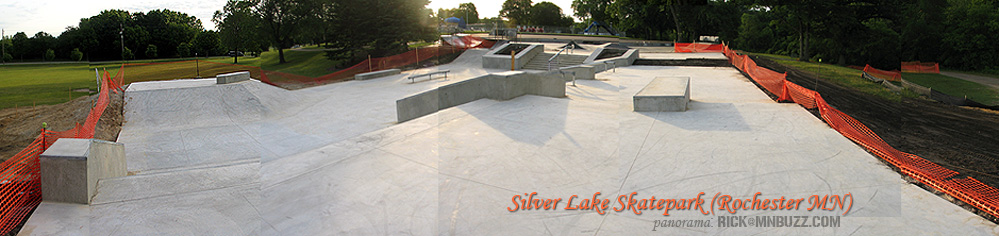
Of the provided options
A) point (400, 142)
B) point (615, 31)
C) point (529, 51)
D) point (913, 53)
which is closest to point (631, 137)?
point (400, 142)

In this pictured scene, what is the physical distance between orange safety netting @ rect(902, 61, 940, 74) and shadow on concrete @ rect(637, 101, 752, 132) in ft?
128

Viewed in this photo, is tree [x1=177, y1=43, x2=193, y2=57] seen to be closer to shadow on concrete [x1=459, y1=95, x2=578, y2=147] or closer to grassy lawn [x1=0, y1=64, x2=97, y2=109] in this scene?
grassy lawn [x1=0, y1=64, x2=97, y2=109]

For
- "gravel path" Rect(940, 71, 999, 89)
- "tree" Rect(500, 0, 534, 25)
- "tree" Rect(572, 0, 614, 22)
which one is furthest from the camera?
"tree" Rect(500, 0, 534, 25)

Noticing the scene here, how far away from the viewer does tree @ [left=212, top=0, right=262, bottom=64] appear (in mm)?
36438

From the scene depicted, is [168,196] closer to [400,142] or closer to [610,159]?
[400,142]

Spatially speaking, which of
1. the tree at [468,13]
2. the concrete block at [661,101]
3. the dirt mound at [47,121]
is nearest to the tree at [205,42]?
the dirt mound at [47,121]

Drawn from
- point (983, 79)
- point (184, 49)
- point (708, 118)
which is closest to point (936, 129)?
point (708, 118)

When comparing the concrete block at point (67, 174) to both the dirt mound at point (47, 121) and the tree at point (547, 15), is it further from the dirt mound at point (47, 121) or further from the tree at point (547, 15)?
the tree at point (547, 15)

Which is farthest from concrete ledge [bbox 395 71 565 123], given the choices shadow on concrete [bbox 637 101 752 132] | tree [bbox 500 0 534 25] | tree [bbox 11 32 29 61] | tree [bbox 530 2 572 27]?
tree [bbox 500 0 534 25]

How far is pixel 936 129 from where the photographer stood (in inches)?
495

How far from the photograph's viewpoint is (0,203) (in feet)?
17.9

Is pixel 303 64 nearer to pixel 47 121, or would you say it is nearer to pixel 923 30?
pixel 47 121

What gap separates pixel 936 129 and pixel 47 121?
81.1 feet

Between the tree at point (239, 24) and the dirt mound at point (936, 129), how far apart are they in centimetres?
3645
